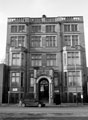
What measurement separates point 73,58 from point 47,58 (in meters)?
5.93

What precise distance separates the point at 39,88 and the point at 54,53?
8694 millimetres

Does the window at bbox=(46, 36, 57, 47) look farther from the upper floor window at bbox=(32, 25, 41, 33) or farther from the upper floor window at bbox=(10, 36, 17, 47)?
the upper floor window at bbox=(10, 36, 17, 47)

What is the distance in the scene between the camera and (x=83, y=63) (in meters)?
42.6

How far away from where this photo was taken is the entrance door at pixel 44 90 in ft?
134

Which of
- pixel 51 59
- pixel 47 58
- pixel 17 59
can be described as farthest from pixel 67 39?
pixel 17 59

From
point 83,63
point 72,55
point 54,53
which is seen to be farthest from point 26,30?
point 83,63

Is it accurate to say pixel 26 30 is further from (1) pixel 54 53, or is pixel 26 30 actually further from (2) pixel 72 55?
(2) pixel 72 55

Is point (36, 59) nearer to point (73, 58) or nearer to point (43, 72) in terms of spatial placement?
point (43, 72)

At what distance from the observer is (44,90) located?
41.4 m

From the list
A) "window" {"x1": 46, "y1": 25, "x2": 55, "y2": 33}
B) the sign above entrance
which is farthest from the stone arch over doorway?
"window" {"x1": 46, "y1": 25, "x2": 55, "y2": 33}

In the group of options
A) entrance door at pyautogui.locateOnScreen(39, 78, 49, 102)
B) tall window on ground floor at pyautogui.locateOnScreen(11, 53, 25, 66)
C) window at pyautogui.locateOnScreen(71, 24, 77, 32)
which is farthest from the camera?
window at pyautogui.locateOnScreen(71, 24, 77, 32)

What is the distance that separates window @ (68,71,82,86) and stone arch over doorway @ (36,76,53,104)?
4.37 metres

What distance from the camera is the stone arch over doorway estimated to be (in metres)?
39.4

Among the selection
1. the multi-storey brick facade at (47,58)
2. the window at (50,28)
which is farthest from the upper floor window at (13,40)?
the window at (50,28)
